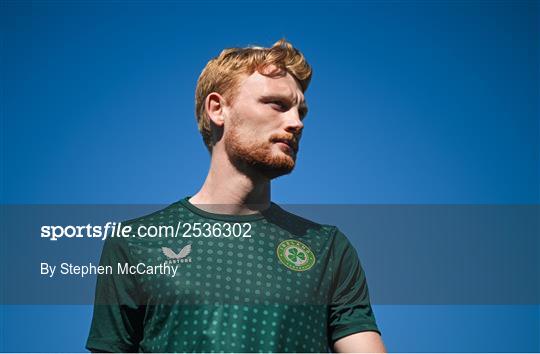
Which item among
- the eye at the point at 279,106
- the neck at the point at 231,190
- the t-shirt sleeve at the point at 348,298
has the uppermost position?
the eye at the point at 279,106

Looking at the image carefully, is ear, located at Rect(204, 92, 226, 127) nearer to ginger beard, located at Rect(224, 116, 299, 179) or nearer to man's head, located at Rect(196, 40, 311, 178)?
man's head, located at Rect(196, 40, 311, 178)

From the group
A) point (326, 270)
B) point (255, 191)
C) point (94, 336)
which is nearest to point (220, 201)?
point (255, 191)

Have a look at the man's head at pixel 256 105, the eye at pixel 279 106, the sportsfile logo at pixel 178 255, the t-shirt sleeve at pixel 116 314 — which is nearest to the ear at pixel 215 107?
the man's head at pixel 256 105

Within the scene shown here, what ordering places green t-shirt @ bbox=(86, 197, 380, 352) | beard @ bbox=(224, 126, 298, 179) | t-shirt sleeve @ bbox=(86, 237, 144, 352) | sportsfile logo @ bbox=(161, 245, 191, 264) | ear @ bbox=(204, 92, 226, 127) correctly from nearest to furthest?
1. green t-shirt @ bbox=(86, 197, 380, 352)
2. t-shirt sleeve @ bbox=(86, 237, 144, 352)
3. sportsfile logo @ bbox=(161, 245, 191, 264)
4. beard @ bbox=(224, 126, 298, 179)
5. ear @ bbox=(204, 92, 226, 127)

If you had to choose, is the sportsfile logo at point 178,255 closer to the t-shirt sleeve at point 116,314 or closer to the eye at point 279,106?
the t-shirt sleeve at point 116,314

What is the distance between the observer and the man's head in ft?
15.3

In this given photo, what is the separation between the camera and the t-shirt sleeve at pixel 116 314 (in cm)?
439

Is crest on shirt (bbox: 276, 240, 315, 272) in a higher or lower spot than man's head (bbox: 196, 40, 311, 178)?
lower

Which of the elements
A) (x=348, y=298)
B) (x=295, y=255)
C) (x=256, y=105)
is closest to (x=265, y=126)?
(x=256, y=105)

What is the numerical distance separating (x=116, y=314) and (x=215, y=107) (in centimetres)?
160

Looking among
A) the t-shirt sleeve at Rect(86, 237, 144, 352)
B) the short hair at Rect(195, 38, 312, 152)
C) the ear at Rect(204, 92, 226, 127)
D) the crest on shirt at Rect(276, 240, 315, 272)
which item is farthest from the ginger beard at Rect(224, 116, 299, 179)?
the t-shirt sleeve at Rect(86, 237, 144, 352)

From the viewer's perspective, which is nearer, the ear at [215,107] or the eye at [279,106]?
the eye at [279,106]

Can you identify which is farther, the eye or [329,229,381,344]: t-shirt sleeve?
the eye

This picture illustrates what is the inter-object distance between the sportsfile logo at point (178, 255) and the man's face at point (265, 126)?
71 cm
